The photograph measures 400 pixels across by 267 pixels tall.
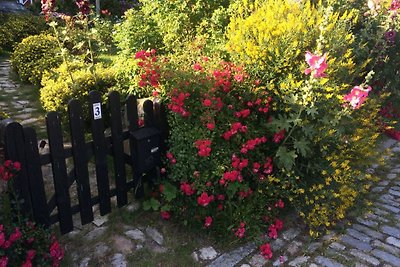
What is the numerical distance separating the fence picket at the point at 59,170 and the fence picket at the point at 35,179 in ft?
0.39

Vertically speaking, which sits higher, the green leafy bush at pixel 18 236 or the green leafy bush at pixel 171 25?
Result: the green leafy bush at pixel 171 25

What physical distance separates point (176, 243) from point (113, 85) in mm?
2569

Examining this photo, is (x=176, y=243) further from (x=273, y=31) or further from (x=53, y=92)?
(x=53, y=92)

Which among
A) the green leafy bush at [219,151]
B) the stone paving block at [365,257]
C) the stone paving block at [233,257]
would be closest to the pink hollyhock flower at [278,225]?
the green leafy bush at [219,151]

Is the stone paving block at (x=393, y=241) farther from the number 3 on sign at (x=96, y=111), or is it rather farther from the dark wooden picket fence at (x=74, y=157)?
the number 3 on sign at (x=96, y=111)

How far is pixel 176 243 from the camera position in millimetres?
3553

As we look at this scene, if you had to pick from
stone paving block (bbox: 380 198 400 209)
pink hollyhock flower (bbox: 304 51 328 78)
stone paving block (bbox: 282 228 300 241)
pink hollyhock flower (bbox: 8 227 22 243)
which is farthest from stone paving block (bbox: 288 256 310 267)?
pink hollyhock flower (bbox: 8 227 22 243)

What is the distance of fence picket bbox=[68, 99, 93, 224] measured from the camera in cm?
324

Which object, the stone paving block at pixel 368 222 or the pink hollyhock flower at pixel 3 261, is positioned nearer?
the pink hollyhock flower at pixel 3 261

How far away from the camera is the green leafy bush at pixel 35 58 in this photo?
22.7 ft

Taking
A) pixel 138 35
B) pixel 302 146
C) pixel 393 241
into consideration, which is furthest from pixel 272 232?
pixel 138 35

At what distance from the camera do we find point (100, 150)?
3.53 m

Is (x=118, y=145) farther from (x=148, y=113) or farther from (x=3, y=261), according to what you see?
(x=3, y=261)

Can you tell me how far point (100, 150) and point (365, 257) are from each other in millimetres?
2535
